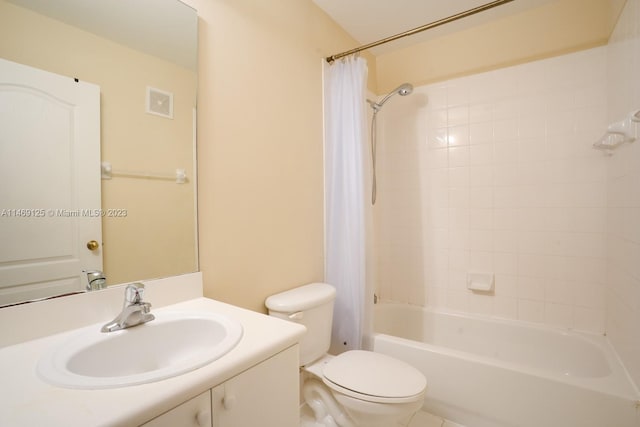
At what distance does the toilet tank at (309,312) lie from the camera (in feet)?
4.47

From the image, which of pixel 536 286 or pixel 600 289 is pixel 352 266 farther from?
pixel 600 289

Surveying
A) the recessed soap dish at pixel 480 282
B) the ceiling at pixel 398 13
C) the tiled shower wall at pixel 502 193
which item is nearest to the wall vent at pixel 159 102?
the ceiling at pixel 398 13

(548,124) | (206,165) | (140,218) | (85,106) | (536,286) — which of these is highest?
(548,124)

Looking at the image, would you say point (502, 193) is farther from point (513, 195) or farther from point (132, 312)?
point (132, 312)

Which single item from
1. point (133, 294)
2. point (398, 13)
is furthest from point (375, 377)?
point (398, 13)

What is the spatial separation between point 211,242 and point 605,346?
211cm

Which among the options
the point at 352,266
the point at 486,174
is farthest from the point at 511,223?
the point at 352,266

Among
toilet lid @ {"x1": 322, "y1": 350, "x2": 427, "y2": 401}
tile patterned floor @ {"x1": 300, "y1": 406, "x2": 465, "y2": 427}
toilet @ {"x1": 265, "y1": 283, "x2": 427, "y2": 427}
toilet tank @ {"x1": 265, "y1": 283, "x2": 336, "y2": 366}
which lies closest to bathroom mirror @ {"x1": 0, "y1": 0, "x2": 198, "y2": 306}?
toilet tank @ {"x1": 265, "y1": 283, "x2": 336, "y2": 366}

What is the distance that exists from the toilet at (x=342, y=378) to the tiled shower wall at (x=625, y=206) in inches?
37.9

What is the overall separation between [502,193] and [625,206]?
2.08ft

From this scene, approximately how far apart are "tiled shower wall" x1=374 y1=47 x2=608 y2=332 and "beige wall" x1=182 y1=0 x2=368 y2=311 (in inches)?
33.8

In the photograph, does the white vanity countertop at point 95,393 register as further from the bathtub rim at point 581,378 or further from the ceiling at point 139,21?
the bathtub rim at point 581,378

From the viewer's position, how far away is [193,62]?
1.15 meters

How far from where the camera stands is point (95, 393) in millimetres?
551
